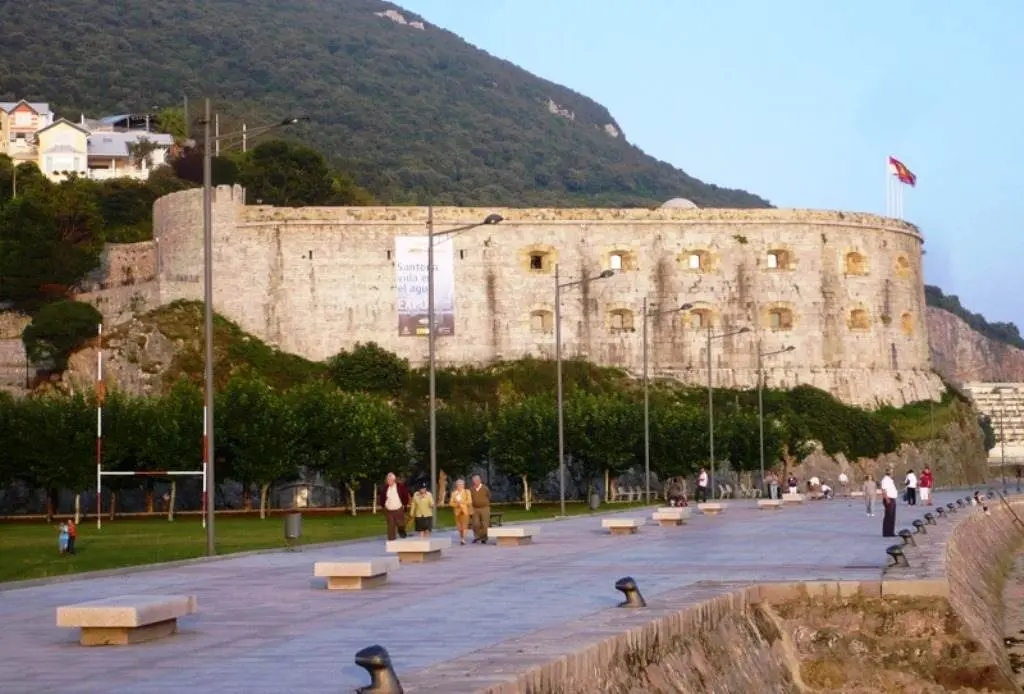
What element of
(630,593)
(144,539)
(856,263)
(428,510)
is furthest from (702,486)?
(630,593)

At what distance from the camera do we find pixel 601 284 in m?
73.8

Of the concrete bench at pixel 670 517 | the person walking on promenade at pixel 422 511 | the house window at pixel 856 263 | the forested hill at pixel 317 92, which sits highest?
the forested hill at pixel 317 92

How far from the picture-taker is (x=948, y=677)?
54.1 ft

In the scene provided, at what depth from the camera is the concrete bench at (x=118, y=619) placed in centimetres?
1212

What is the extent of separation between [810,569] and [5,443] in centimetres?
3442

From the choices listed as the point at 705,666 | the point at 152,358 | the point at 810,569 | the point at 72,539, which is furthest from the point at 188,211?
the point at 705,666

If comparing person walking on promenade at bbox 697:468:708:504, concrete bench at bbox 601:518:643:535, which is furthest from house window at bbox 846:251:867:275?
concrete bench at bbox 601:518:643:535

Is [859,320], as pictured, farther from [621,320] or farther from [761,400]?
[761,400]

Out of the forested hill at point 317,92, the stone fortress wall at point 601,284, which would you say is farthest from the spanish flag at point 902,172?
the forested hill at point 317,92

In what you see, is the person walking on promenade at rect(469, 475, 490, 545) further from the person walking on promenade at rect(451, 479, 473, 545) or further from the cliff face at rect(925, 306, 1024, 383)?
the cliff face at rect(925, 306, 1024, 383)

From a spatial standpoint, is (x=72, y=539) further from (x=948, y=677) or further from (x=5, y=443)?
(x=5, y=443)

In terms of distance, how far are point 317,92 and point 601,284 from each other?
4333 inches

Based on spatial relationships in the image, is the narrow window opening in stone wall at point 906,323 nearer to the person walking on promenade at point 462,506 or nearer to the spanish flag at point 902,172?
the spanish flag at point 902,172

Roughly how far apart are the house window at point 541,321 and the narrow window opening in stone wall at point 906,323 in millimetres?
16283
